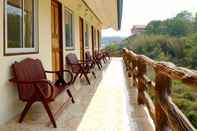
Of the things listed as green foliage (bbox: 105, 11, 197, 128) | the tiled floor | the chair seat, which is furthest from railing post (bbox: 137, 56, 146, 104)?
green foliage (bbox: 105, 11, 197, 128)

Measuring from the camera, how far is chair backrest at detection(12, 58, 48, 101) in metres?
3.77

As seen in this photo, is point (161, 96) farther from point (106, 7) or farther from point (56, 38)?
point (106, 7)

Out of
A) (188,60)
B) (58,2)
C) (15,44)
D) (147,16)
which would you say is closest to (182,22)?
(188,60)

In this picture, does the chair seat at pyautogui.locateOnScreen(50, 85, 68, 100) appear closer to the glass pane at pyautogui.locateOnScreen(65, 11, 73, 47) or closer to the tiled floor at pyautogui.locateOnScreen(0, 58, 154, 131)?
the tiled floor at pyautogui.locateOnScreen(0, 58, 154, 131)

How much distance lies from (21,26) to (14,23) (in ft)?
0.72

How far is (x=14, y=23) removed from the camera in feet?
13.7

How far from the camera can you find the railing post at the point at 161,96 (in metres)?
2.74

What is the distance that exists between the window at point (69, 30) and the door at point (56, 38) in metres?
0.88

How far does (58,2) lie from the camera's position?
6.71 metres

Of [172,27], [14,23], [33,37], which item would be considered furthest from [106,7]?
[172,27]

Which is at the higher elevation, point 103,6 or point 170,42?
point 103,6

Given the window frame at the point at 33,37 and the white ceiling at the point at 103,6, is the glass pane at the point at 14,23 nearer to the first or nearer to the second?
the window frame at the point at 33,37

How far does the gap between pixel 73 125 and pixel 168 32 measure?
31.6 meters

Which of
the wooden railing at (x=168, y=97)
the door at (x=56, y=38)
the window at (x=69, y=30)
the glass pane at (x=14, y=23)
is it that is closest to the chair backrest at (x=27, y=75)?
the glass pane at (x=14, y=23)
